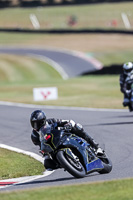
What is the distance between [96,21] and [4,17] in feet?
42.3

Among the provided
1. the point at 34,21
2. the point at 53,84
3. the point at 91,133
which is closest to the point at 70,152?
the point at 91,133

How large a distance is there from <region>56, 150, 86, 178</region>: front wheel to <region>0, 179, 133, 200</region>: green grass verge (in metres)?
1.25

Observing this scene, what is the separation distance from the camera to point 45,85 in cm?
3619

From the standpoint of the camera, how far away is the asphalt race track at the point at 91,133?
1017 cm

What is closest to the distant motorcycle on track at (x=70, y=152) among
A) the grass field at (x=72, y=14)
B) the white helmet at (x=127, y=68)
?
the white helmet at (x=127, y=68)

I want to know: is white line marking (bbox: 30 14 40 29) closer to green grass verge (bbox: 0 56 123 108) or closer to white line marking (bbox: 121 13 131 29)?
white line marking (bbox: 121 13 131 29)

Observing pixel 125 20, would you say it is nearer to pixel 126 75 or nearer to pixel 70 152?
pixel 126 75

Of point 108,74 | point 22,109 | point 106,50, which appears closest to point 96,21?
point 106,50

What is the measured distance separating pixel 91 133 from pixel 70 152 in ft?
22.6

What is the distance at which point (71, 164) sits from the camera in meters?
9.57

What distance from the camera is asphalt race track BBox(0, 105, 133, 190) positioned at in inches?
400

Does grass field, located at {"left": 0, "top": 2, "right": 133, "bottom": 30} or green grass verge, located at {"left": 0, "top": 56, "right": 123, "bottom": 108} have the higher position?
grass field, located at {"left": 0, "top": 2, "right": 133, "bottom": 30}

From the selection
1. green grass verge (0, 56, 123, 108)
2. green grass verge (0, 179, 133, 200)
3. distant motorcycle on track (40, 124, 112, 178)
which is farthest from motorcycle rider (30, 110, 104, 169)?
green grass verge (0, 56, 123, 108)

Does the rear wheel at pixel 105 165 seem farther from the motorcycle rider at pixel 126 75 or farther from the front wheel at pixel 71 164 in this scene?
the motorcycle rider at pixel 126 75
